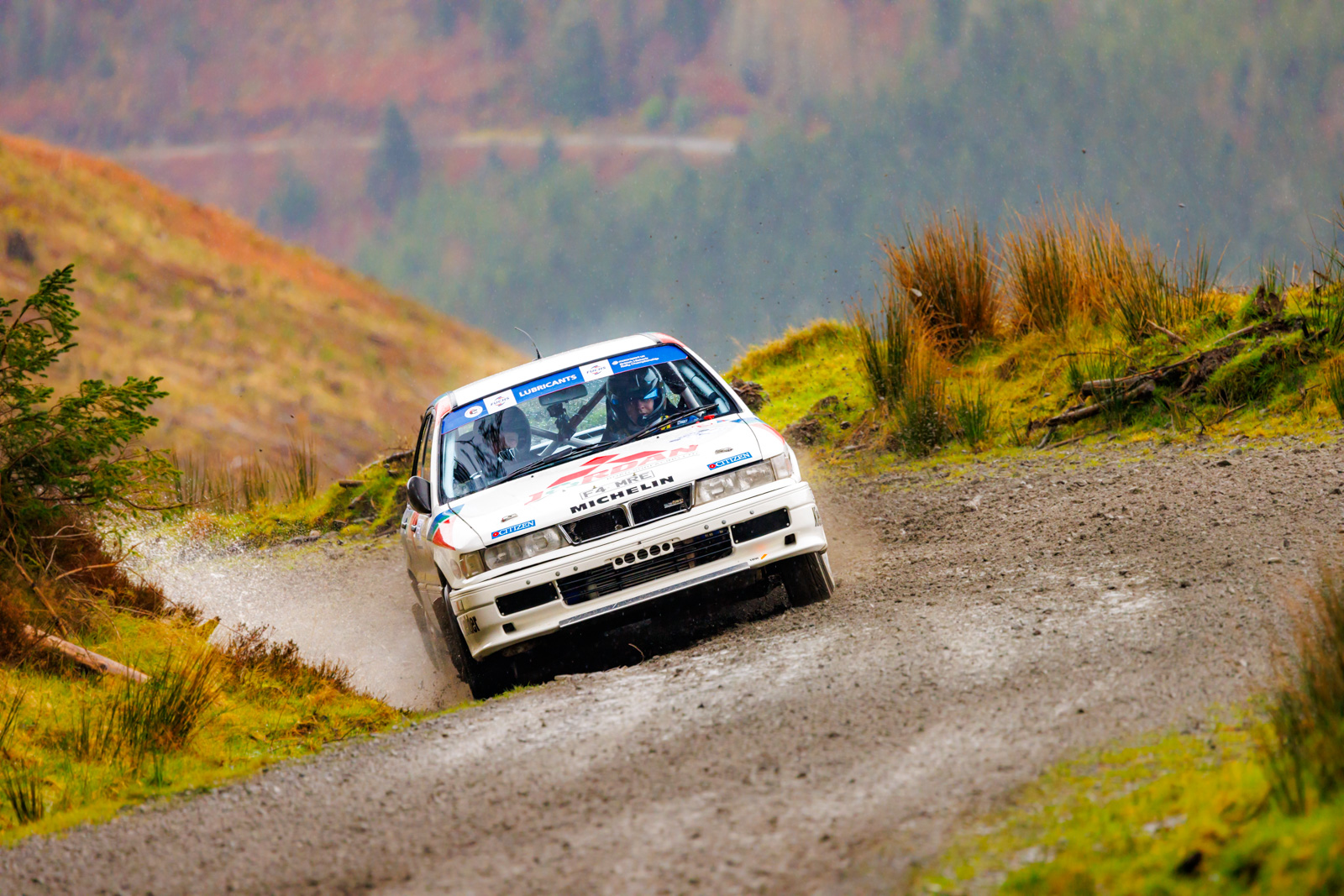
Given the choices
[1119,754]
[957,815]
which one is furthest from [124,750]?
[1119,754]

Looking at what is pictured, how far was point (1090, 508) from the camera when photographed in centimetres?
762

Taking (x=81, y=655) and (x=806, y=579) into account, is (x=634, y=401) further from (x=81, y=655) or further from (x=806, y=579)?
(x=81, y=655)

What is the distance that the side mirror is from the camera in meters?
6.86

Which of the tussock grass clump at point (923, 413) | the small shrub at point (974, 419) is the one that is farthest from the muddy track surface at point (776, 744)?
the tussock grass clump at point (923, 413)

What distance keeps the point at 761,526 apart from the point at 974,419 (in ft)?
18.4

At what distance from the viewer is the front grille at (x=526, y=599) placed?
5883 mm

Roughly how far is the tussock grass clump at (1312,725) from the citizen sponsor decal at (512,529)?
349 centimetres

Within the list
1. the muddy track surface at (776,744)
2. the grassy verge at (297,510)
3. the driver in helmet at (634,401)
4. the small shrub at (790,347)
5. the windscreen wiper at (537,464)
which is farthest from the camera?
the small shrub at (790,347)

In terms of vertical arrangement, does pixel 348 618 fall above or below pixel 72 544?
below

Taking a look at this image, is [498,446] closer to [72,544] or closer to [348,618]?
[72,544]

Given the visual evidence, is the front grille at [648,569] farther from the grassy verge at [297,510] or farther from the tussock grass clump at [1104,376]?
the grassy verge at [297,510]

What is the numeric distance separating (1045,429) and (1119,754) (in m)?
7.59

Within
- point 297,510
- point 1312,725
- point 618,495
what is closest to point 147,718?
Result: point 618,495

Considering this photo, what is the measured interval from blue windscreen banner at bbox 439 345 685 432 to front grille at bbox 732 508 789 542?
1.64 m
